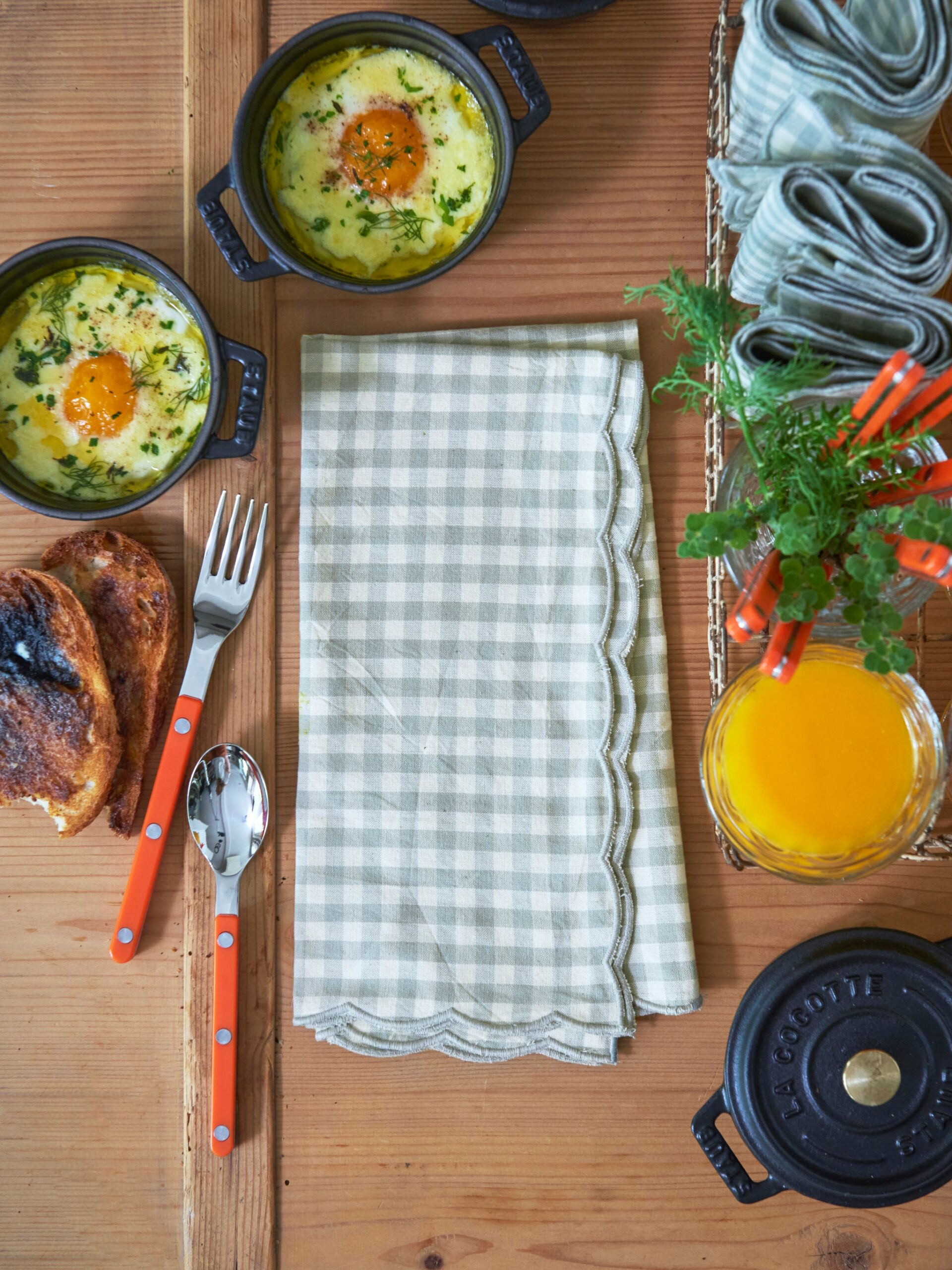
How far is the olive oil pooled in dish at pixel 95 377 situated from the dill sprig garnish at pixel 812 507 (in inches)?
21.0

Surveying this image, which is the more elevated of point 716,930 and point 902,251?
point 902,251

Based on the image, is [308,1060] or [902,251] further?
[308,1060]

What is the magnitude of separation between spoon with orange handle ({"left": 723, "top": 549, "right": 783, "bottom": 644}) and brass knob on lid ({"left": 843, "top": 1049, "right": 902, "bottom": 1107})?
545mm

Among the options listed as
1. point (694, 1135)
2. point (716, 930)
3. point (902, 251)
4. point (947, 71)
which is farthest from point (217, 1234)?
point (947, 71)

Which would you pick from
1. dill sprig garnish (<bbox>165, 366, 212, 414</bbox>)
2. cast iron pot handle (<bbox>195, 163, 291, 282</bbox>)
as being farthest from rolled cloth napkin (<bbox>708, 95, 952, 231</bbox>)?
dill sprig garnish (<bbox>165, 366, 212, 414</bbox>)

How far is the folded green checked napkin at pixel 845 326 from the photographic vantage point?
0.78m

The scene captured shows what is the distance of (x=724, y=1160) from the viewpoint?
1.00 meters

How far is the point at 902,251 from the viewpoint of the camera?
77 cm

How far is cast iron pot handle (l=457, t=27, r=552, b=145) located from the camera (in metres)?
0.94

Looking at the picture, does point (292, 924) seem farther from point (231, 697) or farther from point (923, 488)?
point (923, 488)

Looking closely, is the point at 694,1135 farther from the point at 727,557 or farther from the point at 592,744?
the point at 727,557

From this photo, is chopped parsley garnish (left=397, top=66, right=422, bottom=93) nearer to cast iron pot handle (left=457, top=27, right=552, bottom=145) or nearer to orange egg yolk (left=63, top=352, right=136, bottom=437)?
cast iron pot handle (left=457, top=27, right=552, bottom=145)

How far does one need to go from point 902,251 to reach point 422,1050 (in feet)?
3.08

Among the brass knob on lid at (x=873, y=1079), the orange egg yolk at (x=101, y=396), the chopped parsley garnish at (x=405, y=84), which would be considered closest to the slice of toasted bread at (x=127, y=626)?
the orange egg yolk at (x=101, y=396)
